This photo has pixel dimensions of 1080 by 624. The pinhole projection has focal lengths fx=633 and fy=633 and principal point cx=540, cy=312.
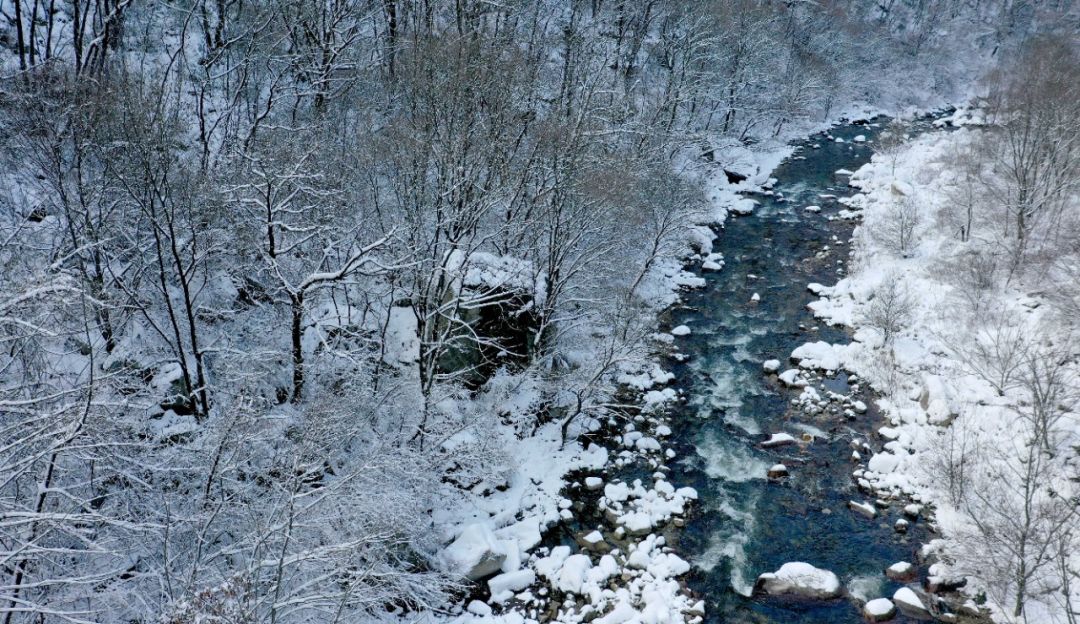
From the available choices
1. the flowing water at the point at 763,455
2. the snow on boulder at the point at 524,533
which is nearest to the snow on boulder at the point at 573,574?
the snow on boulder at the point at 524,533

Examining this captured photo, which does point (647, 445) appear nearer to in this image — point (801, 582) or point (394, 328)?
point (801, 582)

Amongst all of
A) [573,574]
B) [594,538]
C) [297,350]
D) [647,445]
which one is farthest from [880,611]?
[297,350]

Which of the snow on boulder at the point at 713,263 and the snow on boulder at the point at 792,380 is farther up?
the snow on boulder at the point at 713,263

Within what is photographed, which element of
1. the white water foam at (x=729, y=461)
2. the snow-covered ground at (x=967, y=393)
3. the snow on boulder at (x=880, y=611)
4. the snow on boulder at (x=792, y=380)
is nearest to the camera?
the snow on boulder at (x=880, y=611)

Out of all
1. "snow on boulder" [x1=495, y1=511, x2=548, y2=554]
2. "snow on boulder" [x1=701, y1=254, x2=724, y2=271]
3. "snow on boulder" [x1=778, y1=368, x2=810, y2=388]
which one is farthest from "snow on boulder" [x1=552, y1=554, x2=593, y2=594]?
"snow on boulder" [x1=701, y1=254, x2=724, y2=271]

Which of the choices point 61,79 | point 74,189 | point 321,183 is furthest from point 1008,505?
point 61,79

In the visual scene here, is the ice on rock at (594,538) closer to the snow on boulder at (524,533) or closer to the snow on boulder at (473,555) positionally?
the snow on boulder at (524,533)
